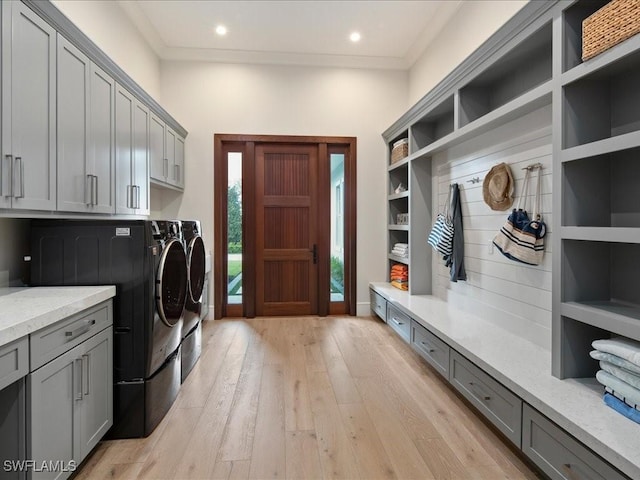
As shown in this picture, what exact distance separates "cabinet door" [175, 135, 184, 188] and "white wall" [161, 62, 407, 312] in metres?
0.10

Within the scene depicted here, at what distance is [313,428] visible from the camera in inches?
82.7

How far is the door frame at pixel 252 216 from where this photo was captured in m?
4.50

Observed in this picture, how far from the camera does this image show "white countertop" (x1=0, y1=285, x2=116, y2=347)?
4.28ft

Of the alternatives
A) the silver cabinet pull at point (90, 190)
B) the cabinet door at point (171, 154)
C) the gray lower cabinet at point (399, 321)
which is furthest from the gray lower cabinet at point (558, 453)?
the cabinet door at point (171, 154)

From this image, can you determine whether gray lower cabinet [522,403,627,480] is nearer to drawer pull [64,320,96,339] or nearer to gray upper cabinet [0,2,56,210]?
drawer pull [64,320,96,339]

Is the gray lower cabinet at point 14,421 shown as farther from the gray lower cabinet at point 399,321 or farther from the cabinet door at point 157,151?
the gray lower cabinet at point 399,321

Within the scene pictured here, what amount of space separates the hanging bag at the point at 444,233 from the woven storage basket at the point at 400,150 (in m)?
0.94

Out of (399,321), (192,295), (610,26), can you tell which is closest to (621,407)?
(610,26)

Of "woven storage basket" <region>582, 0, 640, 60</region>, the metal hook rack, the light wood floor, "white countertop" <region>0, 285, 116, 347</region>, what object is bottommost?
the light wood floor

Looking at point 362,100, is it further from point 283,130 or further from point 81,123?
point 81,123

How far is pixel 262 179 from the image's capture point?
4574mm

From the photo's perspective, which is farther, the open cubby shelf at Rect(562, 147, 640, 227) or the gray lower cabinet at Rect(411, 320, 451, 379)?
the gray lower cabinet at Rect(411, 320, 451, 379)

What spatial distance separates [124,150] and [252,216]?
1912 millimetres

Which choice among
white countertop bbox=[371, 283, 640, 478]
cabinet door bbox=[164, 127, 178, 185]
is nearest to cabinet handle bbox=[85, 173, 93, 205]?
cabinet door bbox=[164, 127, 178, 185]
